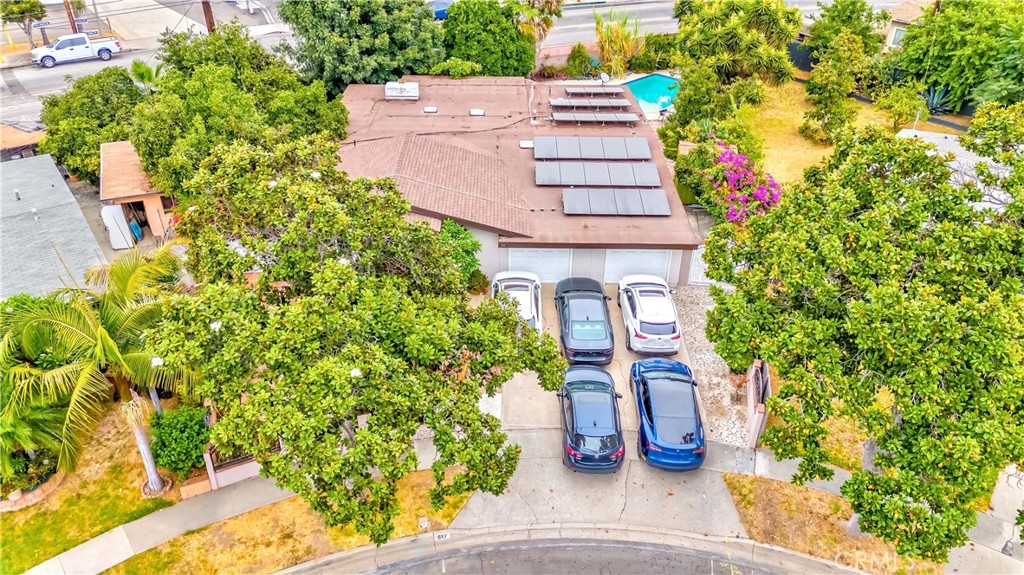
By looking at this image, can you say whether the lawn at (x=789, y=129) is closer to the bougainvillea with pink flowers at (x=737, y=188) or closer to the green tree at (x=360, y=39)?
the bougainvillea with pink flowers at (x=737, y=188)

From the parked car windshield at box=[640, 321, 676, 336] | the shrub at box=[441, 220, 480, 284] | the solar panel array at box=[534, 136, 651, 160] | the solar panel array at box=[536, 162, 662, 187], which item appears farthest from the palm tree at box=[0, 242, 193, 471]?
the solar panel array at box=[534, 136, 651, 160]

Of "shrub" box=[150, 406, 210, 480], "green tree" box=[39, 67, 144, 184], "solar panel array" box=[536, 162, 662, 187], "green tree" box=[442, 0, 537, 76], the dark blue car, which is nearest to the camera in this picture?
"shrub" box=[150, 406, 210, 480]

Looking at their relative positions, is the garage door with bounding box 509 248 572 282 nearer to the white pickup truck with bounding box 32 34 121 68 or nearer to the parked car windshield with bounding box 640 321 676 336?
the parked car windshield with bounding box 640 321 676 336

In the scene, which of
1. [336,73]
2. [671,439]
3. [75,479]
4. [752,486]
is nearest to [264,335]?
[75,479]

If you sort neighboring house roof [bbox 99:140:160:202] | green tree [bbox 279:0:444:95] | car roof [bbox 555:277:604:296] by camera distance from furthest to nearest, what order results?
green tree [bbox 279:0:444:95] < neighboring house roof [bbox 99:140:160:202] < car roof [bbox 555:277:604:296]

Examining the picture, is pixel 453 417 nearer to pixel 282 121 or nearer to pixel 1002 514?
pixel 1002 514

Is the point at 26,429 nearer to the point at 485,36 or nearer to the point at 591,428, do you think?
the point at 591,428
